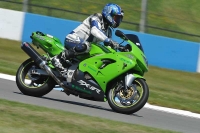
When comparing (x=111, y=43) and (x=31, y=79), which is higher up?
(x=111, y=43)

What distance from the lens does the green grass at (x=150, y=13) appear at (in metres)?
16.9

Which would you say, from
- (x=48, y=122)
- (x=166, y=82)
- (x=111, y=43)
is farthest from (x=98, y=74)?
(x=166, y=82)

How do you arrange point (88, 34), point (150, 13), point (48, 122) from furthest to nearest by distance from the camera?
point (150, 13)
point (88, 34)
point (48, 122)

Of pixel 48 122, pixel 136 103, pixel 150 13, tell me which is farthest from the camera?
pixel 150 13

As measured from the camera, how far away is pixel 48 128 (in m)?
5.96

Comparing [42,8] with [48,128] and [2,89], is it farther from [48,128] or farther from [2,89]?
[48,128]

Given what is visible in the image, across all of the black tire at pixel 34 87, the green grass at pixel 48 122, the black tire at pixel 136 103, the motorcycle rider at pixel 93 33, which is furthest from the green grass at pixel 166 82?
the green grass at pixel 48 122

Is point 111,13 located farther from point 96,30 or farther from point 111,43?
point 111,43

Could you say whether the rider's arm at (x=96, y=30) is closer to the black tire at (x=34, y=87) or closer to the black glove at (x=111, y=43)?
the black glove at (x=111, y=43)

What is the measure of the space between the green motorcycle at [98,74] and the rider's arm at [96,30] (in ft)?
0.71

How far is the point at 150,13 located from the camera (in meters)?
16.9

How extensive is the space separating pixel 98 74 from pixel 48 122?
2247 millimetres

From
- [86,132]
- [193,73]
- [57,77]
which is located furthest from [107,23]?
[193,73]

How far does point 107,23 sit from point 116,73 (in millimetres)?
898
